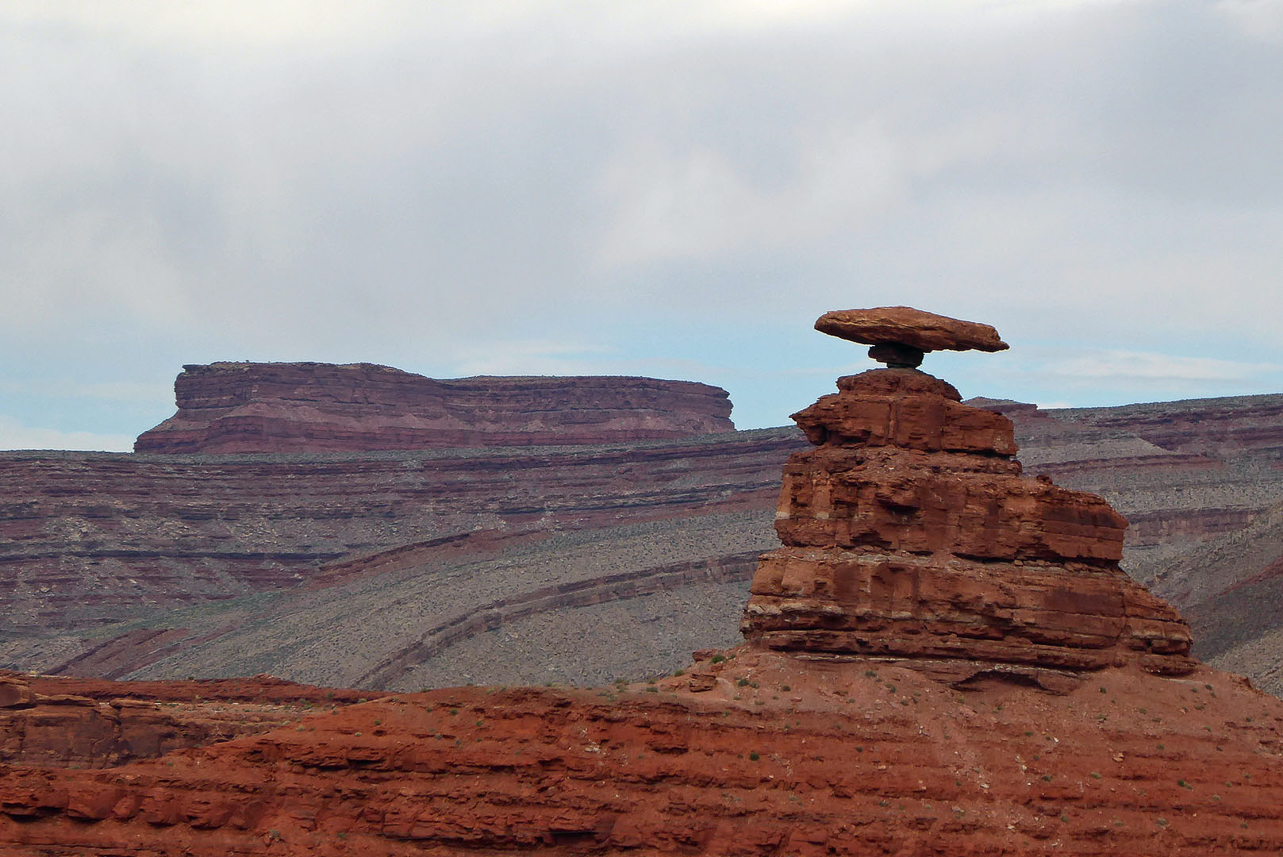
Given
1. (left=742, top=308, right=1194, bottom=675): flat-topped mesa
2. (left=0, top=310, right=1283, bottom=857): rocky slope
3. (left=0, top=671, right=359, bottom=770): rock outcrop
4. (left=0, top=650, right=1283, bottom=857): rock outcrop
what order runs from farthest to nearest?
(left=0, top=671, right=359, bottom=770): rock outcrop, (left=742, top=308, right=1194, bottom=675): flat-topped mesa, (left=0, top=310, right=1283, bottom=857): rocky slope, (left=0, top=650, right=1283, bottom=857): rock outcrop

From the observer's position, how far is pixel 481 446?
519ft

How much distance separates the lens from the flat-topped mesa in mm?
37188

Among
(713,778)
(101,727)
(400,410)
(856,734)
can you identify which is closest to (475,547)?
(400,410)

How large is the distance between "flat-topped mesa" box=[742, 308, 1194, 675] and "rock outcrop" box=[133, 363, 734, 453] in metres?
116

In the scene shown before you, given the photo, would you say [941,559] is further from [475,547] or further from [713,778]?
[475,547]

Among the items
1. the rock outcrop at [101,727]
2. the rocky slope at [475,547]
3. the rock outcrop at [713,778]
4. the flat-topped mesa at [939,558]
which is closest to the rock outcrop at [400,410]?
the rocky slope at [475,547]

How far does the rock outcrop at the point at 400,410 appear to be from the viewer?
153875 millimetres

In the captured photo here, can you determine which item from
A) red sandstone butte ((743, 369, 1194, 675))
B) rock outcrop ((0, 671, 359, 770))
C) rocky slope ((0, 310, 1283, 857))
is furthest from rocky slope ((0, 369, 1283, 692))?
rock outcrop ((0, 671, 359, 770))

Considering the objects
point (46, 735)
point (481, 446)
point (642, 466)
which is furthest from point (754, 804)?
point (481, 446)

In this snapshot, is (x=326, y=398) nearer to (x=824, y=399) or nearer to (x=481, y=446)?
(x=481, y=446)

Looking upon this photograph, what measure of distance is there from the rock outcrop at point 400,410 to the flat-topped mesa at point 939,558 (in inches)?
4578

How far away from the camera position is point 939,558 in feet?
124

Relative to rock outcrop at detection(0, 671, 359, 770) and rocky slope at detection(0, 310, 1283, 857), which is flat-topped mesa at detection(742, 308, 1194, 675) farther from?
rock outcrop at detection(0, 671, 359, 770)

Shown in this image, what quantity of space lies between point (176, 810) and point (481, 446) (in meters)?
128
